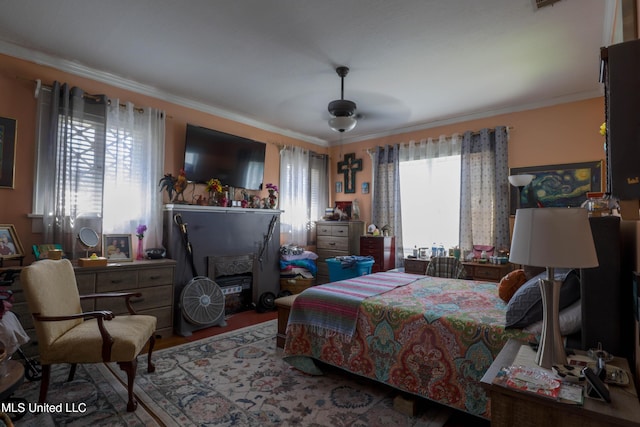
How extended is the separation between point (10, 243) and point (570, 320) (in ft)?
13.6

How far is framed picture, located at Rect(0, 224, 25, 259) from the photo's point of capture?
108 inches

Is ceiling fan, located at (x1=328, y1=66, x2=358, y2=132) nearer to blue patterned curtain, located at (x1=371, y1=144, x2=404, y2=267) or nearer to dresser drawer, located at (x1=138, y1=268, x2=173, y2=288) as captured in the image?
blue patterned curtain, located at (x1=371, y1=144, x2=404, y2=267)

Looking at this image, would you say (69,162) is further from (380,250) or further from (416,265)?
(416,265)

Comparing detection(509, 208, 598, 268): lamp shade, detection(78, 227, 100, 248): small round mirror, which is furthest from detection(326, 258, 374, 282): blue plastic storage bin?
detection(509, 208, 598, 268): lamp shade

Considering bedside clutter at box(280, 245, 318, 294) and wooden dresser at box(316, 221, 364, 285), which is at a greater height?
wooden dresser at box(316, 221, 364, 285)

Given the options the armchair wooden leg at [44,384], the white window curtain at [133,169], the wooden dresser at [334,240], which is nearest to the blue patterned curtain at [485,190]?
the wooden dresser at [334,240]

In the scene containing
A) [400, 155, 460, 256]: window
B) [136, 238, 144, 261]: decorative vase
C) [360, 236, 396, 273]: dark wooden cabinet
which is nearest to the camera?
[136, 238, 144, 261]: decorative vase

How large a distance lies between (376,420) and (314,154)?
4.60 m

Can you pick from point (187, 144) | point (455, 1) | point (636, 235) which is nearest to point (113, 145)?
point (187, 144)

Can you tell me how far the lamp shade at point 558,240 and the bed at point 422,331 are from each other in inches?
14.4

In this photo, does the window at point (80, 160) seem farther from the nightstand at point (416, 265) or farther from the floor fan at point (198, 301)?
the nightstand at point (416, 265)

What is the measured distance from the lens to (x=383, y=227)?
5344 millimetres

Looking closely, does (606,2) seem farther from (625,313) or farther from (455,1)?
(625,313)

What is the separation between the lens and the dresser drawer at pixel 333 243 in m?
5.34
